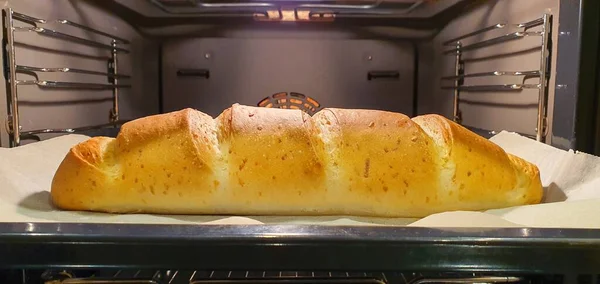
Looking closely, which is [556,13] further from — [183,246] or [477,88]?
[183,246]

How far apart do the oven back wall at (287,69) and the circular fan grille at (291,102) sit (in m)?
0.01

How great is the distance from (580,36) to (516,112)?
0.27m

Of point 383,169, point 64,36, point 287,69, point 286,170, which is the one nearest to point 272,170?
point 286,170

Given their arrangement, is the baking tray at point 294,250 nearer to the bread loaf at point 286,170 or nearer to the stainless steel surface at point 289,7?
the bread loaf at point 286,170

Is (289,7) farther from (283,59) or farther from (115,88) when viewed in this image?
(115,88)

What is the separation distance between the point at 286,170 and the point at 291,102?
725 millimetres

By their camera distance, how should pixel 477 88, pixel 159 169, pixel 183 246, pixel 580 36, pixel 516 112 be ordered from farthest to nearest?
pixel 477 88
pixel 516 112
pixel 580 36
pixel 159 169
pixel 183 246

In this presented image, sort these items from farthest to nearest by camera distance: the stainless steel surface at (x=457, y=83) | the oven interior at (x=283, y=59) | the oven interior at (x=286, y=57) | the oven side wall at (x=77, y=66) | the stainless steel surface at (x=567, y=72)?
the stainless steel surface at (x=457, y=83) → the oven interior at (x=286, y=57) → the oven interior at (x=283, y=59) → the oven side wall at (x=77, y=66) → the stainless steel surface at (x=567, y=72)

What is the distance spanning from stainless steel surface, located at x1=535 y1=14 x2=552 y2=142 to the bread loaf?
24cm

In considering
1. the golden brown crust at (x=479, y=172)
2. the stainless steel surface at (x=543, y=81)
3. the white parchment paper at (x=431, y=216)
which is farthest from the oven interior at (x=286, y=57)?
the golden brown crust at (x=479, y=172)

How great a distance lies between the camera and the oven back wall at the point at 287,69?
4.59 feet

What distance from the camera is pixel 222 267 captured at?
0.45 m

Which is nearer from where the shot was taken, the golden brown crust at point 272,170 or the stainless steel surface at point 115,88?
the golden brown crust at point 272,170

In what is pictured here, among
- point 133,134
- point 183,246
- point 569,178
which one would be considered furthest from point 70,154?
point 569,178
